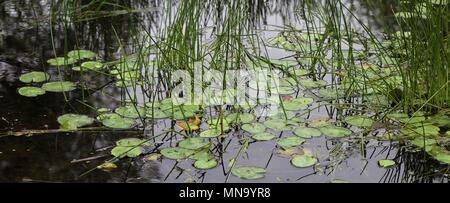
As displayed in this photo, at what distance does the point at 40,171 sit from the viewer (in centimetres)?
226

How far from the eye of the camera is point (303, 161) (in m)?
2.31

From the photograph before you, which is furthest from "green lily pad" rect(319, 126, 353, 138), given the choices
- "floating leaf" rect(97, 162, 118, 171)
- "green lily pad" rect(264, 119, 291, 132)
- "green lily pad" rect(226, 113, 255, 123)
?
"floating leaf" rect(97, 162, 118, 171)

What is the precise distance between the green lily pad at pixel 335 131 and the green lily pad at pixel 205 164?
1.42ft

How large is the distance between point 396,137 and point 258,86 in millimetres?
646

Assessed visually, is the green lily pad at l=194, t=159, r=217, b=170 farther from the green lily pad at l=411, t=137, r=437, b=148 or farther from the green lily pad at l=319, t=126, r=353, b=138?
the green lily pad at l=411, t=137, r=437, b=148

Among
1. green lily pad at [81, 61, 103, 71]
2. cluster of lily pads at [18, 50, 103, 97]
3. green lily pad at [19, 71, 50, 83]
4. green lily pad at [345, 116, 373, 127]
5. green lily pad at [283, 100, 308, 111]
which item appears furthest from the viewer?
green lily pad at [81, 61, 103, 71]

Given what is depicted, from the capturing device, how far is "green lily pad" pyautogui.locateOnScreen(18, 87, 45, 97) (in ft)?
9.17

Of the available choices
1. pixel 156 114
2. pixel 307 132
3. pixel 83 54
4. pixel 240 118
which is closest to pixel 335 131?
pixel 307 132

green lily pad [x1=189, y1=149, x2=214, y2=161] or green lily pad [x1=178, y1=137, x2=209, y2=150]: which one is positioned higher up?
green lily pad [x1=178, y1=137, x2=209, y2=150]

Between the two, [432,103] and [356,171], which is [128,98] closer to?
[356,171]

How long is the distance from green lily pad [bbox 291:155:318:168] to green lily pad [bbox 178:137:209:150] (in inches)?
12.3

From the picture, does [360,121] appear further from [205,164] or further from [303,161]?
[205,164]

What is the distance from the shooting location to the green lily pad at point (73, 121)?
8.38 feet
